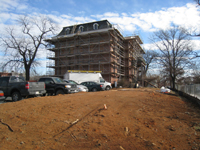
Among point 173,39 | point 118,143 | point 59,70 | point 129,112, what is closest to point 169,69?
point 173,39

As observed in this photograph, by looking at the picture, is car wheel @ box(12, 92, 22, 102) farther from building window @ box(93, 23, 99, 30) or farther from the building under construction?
building window @ box(93, 23, 99, 30)

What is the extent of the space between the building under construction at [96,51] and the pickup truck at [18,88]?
22.2 meters

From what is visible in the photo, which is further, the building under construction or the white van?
the building under construction

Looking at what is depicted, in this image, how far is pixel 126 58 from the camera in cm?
4034

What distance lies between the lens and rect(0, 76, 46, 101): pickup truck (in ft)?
34.4

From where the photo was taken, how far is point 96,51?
34.8m

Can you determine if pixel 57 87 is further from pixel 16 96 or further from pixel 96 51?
pixel 96 51

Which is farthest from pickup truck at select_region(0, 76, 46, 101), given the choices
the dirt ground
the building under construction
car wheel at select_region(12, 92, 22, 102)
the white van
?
the building under construction

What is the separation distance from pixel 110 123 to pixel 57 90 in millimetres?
8356

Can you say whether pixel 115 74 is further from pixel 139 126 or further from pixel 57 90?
pixel 139 126

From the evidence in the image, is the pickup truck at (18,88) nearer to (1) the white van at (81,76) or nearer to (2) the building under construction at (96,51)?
(1) the white van at (81,76)

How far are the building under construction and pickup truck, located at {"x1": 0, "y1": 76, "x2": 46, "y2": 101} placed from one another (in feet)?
72.9

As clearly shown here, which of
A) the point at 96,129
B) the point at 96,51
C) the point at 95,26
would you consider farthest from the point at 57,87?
the point at 95,26

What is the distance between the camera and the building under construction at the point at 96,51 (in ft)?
111
